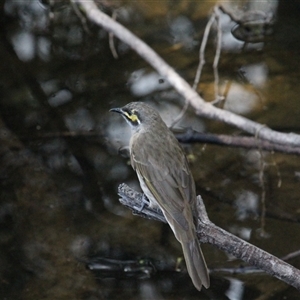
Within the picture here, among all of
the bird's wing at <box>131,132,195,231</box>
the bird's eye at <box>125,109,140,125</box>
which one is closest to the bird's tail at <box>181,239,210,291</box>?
the bird's wing at <box>131,132,195,231</box>

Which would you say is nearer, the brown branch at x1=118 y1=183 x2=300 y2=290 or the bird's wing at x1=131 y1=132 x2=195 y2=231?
the brown branch at x1=118 y1=183 x2=300 y2=290

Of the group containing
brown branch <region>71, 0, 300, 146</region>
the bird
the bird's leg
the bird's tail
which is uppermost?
the bird

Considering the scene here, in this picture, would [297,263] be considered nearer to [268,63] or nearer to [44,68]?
[268,63]

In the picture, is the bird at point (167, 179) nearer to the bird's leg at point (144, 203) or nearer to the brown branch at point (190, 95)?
the bird's leg at point (144, 203)

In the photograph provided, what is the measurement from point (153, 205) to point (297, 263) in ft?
7.37

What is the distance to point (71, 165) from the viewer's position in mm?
8344

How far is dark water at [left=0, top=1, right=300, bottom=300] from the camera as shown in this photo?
7.01 m

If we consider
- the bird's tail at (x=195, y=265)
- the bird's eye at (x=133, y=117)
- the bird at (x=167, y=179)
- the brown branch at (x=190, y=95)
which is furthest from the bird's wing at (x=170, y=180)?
the brown branch at (x=190, y=95)

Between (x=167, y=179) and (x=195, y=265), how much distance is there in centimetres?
80

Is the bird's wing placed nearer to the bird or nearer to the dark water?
the bird

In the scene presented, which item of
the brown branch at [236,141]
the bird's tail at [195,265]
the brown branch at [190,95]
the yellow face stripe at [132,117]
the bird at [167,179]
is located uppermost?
the yellow face stripe at [132,117]

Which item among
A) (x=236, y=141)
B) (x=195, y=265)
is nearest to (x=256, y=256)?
(x=195, y=265)

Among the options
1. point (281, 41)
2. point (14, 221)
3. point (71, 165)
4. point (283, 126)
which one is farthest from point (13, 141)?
point (281, 41)

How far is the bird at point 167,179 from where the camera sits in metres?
5.06
